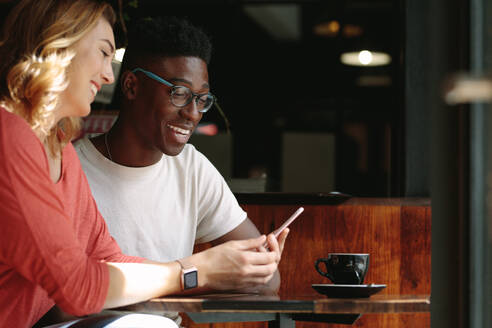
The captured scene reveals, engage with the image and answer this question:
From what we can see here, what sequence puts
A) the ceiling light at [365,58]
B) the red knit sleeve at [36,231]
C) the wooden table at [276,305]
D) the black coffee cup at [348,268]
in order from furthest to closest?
the ceiling light at [365,58], the black coffee cup at [348,268], the wooden table at [276,305], the red knit sleeve at [36,231]

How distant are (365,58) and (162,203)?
18.4ft

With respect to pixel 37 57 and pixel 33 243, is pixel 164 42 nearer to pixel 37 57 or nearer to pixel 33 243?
pixel 37 57

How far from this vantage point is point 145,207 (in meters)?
2.14

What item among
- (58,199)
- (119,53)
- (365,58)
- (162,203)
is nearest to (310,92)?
(365,58)

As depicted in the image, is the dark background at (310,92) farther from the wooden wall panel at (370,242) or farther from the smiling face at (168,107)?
the smiling face at (168,107)

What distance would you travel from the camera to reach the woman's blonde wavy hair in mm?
1486

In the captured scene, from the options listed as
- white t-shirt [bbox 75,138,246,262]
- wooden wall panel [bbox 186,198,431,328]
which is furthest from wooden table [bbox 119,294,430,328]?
wooden wall panel [bbox 186,198,431,328]

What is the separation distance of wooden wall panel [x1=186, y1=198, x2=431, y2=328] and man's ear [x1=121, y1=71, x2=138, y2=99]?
766mm

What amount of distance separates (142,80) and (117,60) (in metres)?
1.33


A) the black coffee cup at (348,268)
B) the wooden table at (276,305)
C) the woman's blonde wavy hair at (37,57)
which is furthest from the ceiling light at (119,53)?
the wooden table at (276,305)

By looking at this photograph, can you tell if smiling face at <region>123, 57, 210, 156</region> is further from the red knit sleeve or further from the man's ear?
the red knit sleeve

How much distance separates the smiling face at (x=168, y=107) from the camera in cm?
217

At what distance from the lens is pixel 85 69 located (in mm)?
1610

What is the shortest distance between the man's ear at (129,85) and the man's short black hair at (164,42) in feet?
0.12
